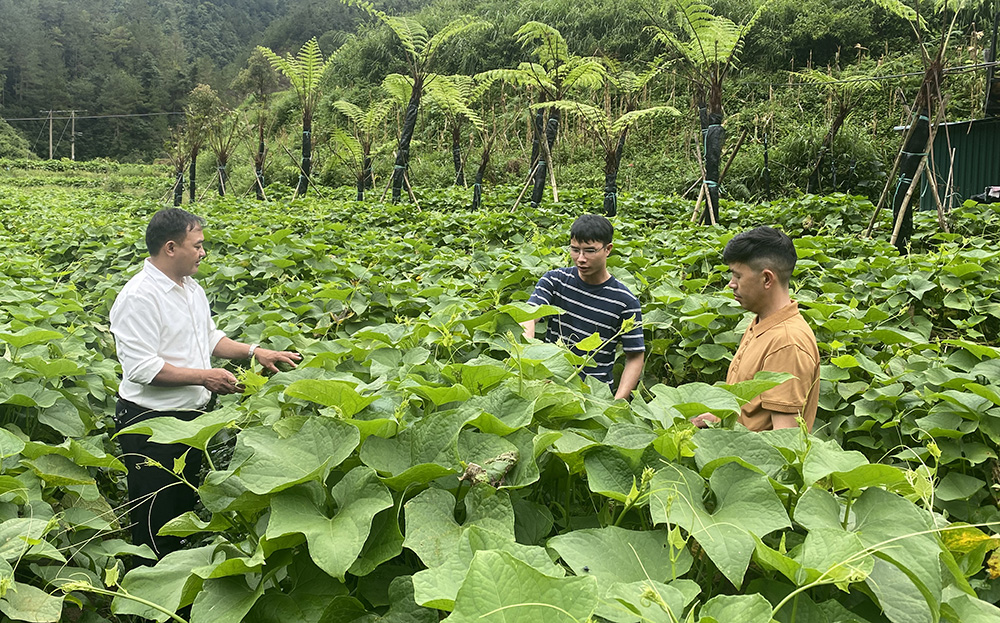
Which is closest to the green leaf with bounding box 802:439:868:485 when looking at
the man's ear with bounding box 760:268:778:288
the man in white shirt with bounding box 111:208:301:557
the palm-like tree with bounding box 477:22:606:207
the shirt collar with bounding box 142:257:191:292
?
the man's ear with bounding box 760:268:778:288

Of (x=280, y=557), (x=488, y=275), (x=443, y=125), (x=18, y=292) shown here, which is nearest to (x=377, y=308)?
(x=488, y=275)

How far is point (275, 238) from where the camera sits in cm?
546

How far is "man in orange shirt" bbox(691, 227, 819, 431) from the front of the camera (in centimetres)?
196

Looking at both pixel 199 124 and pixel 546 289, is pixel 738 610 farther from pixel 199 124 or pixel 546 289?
pixel 199 124

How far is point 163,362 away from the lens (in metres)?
2.34

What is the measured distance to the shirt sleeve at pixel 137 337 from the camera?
231cm

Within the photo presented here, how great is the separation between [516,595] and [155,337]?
2113 mm

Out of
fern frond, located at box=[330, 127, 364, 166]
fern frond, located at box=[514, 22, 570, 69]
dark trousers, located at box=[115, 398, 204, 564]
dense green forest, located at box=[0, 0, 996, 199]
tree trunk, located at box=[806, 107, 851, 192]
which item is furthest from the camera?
fern frond, located at box=[330, 127, 364, 166]

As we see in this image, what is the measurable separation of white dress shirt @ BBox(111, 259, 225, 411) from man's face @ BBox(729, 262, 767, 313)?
191 cm

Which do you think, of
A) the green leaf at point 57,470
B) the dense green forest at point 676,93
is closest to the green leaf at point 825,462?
the green leaf at point 57,470

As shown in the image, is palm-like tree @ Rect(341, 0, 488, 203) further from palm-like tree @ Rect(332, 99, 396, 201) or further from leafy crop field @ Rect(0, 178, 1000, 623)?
leafy crop field @ Rect(0, 178, 1000, 623)

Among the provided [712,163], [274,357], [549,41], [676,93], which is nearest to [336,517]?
[274,357]

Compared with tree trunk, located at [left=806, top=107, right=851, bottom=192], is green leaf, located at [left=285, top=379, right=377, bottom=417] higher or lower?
lower

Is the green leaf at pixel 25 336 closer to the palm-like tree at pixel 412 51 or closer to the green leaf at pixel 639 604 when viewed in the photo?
the green leaf at pixel 639 604
